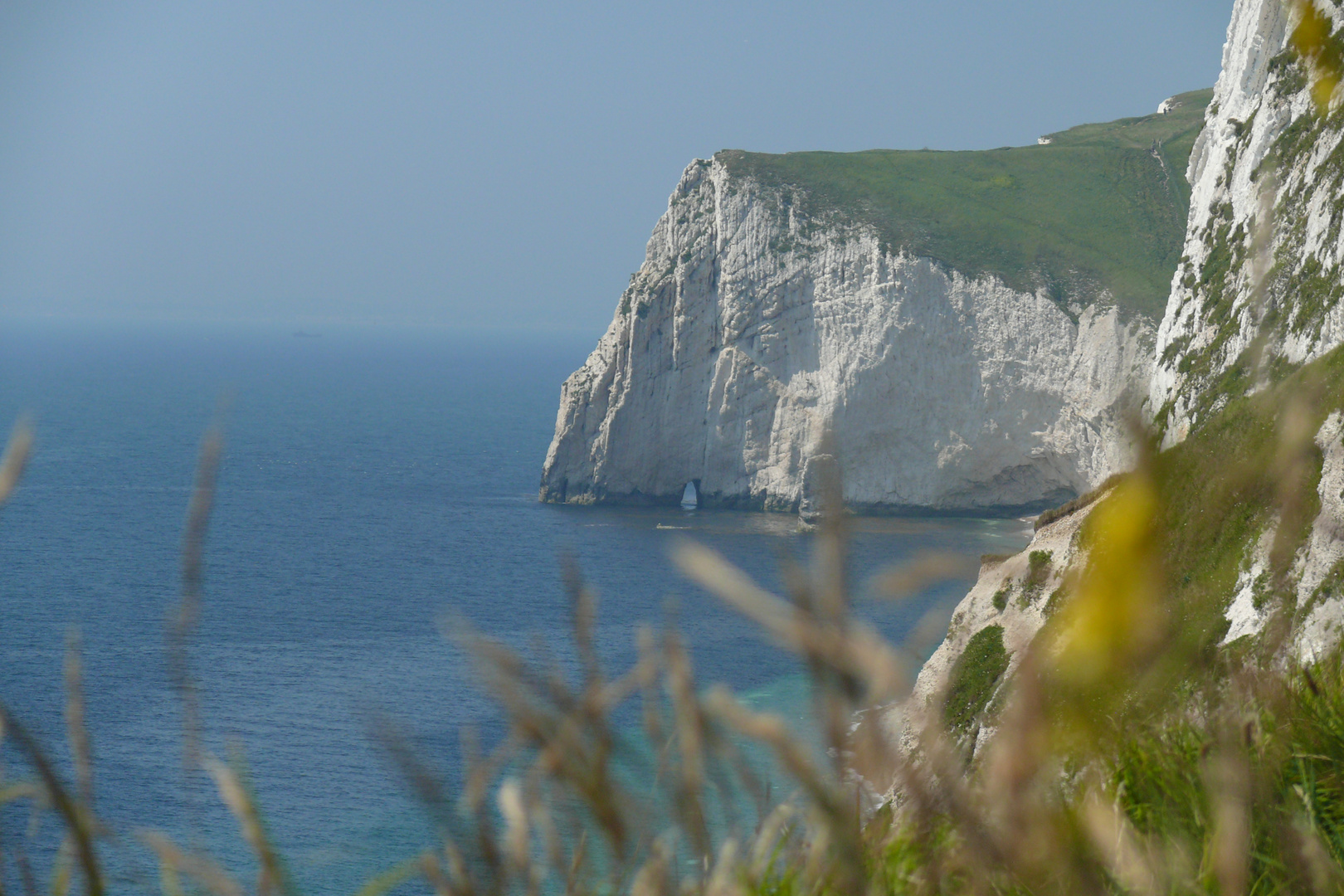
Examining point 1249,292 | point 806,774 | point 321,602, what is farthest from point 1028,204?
point 806,774

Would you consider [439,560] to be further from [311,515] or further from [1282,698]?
[1282,698]

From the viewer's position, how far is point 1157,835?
13.6 ft

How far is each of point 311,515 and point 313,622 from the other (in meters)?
29.9

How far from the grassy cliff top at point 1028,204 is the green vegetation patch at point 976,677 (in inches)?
2205

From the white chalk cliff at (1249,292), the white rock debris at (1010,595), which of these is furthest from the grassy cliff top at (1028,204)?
the white rock debris at (1010,595)

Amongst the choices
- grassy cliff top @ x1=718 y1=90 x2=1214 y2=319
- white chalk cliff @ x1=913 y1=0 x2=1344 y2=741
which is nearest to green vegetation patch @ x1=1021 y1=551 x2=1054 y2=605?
white chalk cliff @ x1=913 y1=0 x2=1344 y2=741

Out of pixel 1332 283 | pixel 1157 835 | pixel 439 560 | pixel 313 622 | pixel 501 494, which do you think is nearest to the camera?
pixel 1157 835

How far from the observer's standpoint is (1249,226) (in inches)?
1644

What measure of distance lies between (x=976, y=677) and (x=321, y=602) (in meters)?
43.7

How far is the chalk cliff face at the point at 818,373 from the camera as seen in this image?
84562mm

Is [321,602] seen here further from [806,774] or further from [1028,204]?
[806,774]

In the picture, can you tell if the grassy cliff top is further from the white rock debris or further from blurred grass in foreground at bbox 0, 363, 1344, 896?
blurred grass in foreground at bbox 0, 363, 1344, 896

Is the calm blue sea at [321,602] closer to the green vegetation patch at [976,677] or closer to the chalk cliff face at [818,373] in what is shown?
the green vegetation patch at [976,677]

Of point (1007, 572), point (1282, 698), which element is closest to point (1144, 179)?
point (1007, 572)
